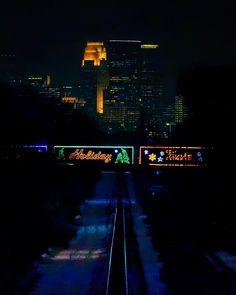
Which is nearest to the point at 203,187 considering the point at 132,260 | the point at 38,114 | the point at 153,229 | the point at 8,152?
the point at 8,152

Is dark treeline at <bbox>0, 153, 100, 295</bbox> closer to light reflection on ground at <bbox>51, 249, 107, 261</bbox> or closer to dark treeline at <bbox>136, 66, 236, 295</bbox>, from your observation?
light reflection on ground at <bbox>51, 249, 107, 261</bbox>

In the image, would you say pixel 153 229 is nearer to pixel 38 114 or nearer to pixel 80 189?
pixel 80 189

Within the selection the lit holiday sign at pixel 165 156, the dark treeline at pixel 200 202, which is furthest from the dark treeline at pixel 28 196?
the lit holiday sign at pixel 165 156

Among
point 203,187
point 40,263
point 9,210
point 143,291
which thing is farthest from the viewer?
point 203,187

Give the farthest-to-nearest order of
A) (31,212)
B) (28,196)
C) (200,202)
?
(200,202)
(28,196)
(31,212)

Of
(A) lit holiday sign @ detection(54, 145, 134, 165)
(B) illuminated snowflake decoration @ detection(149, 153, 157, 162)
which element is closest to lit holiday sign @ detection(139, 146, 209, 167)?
(B) illuminated snowflake decoration @ detection(149, 153, 157, 162)

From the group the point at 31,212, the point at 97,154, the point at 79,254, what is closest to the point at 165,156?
the point at 97,154

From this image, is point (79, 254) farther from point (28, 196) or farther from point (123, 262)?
point (28, 196)

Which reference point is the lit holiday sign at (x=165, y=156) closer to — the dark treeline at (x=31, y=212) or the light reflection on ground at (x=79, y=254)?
the dark treeline at (x=31, y=212)
